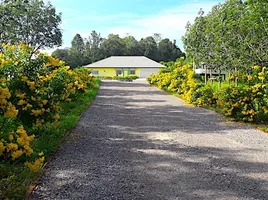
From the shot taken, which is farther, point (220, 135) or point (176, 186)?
point (220, 135)

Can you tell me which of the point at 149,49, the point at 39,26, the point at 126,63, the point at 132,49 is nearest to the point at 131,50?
the point at 132,49

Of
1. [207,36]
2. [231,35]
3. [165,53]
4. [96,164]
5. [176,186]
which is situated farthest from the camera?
[165,53]

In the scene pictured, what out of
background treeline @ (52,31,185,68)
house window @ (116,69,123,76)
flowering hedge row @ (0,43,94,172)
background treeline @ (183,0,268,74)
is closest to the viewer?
flowering hedge row @ (0,43,94,172)

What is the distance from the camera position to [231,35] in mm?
12648

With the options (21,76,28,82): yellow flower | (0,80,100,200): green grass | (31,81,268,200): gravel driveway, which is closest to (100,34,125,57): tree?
(31,81,268,200): gravel driveway

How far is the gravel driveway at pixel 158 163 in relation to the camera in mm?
4051

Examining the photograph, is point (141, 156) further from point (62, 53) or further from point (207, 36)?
point (62, 53)

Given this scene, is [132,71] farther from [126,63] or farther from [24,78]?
[24,78]

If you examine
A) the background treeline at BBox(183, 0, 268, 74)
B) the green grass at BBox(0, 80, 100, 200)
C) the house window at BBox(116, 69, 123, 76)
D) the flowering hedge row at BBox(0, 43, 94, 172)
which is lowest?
the green grass at BBox(0, 80, 100, 200)

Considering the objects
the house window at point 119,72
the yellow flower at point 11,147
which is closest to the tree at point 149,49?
the house window at point 119,72

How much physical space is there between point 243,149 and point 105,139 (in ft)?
8.95

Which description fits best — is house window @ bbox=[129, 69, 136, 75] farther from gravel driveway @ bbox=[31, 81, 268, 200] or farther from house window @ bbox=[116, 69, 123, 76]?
gravel driveway @ bbox=[31, 81, 268, 200]

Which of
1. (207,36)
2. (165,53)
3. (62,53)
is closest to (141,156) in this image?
(207,36)

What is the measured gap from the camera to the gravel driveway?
13.3 ft
